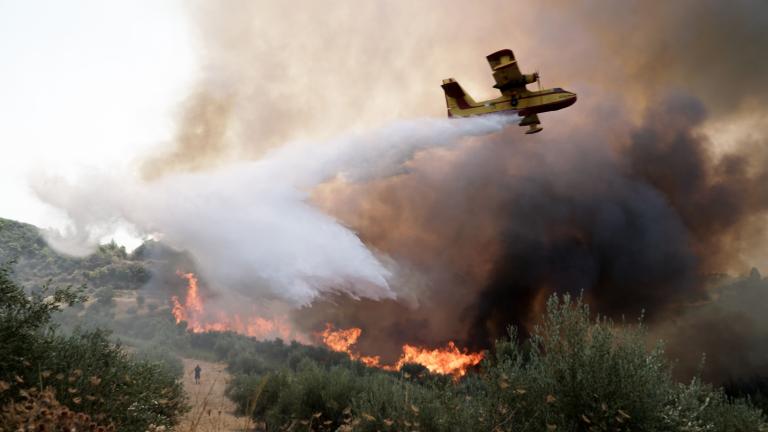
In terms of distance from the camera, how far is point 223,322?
255 feet

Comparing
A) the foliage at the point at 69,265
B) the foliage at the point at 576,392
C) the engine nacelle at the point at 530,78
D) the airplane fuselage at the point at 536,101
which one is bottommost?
the foliage at the point at 576,392

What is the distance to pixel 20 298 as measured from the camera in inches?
437

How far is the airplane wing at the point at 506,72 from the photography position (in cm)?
2220

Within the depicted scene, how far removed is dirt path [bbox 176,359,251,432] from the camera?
15398mm

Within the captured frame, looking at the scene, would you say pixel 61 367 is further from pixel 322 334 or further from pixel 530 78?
pixel 322 334

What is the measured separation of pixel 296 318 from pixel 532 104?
56611 millimetres

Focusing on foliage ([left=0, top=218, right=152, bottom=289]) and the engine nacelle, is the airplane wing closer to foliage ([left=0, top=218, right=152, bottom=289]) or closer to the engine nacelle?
the engine nacelle

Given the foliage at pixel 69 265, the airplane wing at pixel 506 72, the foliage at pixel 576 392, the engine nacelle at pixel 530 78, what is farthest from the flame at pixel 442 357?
the foliage at pixel 69 265

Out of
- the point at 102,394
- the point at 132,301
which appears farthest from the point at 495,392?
the point at 132,301

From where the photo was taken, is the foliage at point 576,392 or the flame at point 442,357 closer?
the foliage at point 576,392

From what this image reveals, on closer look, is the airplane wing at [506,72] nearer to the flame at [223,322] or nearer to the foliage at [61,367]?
the foliage at [61,367]

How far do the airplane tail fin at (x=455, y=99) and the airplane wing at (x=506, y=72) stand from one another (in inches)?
133

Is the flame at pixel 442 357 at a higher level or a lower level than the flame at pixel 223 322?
lower

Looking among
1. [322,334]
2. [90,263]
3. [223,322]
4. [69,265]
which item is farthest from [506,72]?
[69,265]
